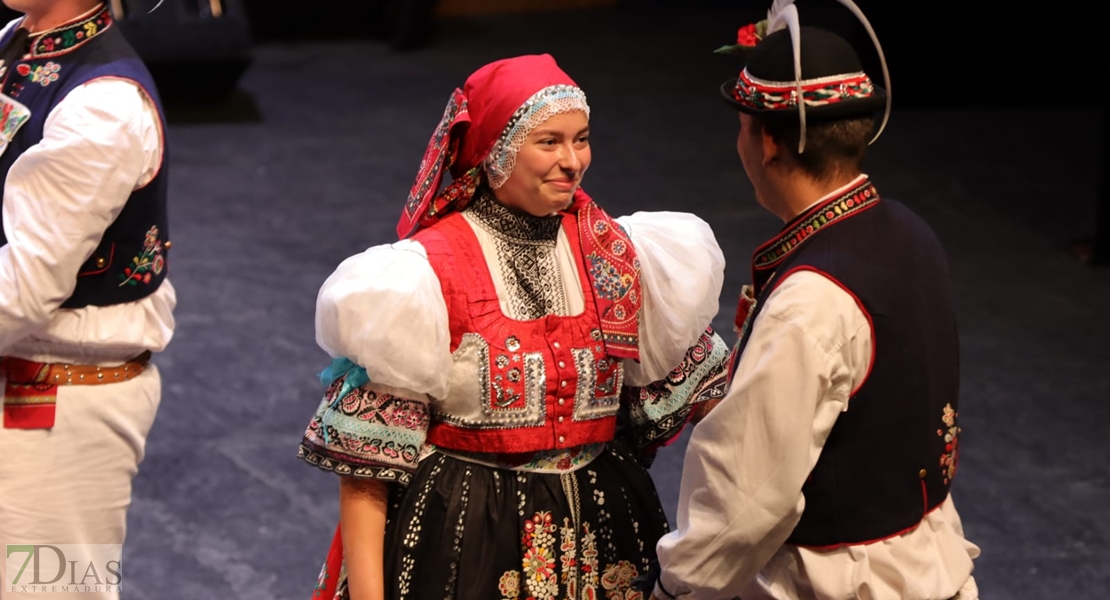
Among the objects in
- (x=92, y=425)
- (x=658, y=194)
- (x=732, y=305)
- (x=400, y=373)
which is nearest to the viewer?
(x=400, y=373)

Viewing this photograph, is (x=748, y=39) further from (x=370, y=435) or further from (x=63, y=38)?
(x=63, y=38)

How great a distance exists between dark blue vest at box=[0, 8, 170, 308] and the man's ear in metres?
1.15

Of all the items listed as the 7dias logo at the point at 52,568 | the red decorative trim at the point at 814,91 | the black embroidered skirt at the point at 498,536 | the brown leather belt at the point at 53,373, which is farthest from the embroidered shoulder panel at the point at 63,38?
the red decorative trim at the point at 814,91

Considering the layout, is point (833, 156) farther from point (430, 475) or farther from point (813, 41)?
point (430, 475)

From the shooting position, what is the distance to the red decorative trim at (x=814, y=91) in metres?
1.81

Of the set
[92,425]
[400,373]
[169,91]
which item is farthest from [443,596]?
[169,91]

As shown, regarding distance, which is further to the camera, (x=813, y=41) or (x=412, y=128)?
(x=412, y=128)

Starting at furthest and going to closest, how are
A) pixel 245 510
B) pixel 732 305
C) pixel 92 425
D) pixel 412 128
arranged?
1. pixel 412 128
2. pixel 732 305
3. pixel 245 510
4. pixel 92 425

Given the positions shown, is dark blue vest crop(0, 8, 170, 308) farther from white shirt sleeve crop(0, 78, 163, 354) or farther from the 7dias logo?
the 7dias logo

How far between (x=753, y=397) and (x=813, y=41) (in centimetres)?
46

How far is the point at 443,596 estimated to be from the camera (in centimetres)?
213

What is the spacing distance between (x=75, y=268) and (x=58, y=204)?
4.2 inches

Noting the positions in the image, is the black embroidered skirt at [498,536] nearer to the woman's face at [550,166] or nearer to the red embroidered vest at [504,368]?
the red embroidered vest at [504,368]

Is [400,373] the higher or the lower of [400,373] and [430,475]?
the higher
